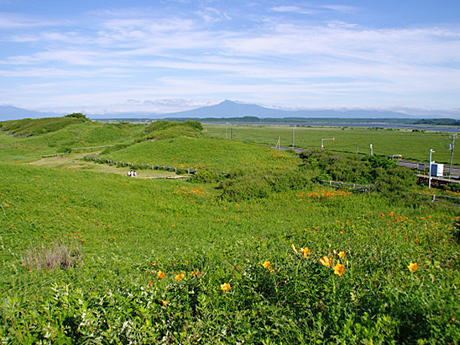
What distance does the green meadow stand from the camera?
298 cm

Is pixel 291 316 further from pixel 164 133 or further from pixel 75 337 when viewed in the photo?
pixel 164 133

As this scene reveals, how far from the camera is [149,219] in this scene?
13.0m

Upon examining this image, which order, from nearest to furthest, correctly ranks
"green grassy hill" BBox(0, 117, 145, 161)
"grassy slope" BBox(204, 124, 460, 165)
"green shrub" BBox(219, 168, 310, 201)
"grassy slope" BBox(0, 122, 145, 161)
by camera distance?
"green shrub" BBox(219, 168, 310, 201), "grassy slope" BBox(0, 122, 145, 161), "green grassy hill" BBox(0, 117, 145, 161), "grassy slope" BBox(204, 124, 460, 165)

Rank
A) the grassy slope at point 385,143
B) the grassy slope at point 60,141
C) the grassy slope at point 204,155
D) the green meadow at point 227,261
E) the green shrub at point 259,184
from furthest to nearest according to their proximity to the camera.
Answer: the grassy slope at point 385,143
the grassy slope at point 60,141
the grassy slope at point 204,155
the green shrub at point 259,184
the green meadow at point 227,261

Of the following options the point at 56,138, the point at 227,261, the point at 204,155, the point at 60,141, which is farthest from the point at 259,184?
the point at 56,138

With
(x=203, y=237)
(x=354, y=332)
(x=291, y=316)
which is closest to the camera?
(x=354, y=332)

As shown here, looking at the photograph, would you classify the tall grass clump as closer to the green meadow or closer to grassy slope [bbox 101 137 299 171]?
the green meadow

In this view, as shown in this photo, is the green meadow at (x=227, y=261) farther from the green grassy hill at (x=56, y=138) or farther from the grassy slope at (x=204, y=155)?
the green grassy hill at (x=56, y=138)

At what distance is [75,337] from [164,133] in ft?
152

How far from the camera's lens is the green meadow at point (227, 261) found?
2.98m

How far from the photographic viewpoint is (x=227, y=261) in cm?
469

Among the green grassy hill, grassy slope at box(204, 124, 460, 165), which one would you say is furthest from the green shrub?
the green grassy hill

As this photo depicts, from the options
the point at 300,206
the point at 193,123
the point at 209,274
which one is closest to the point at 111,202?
the point at 300,206

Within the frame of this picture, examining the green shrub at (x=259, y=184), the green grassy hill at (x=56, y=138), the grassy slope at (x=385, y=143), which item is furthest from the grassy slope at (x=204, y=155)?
the grassy slope at (x=385, y=143)
